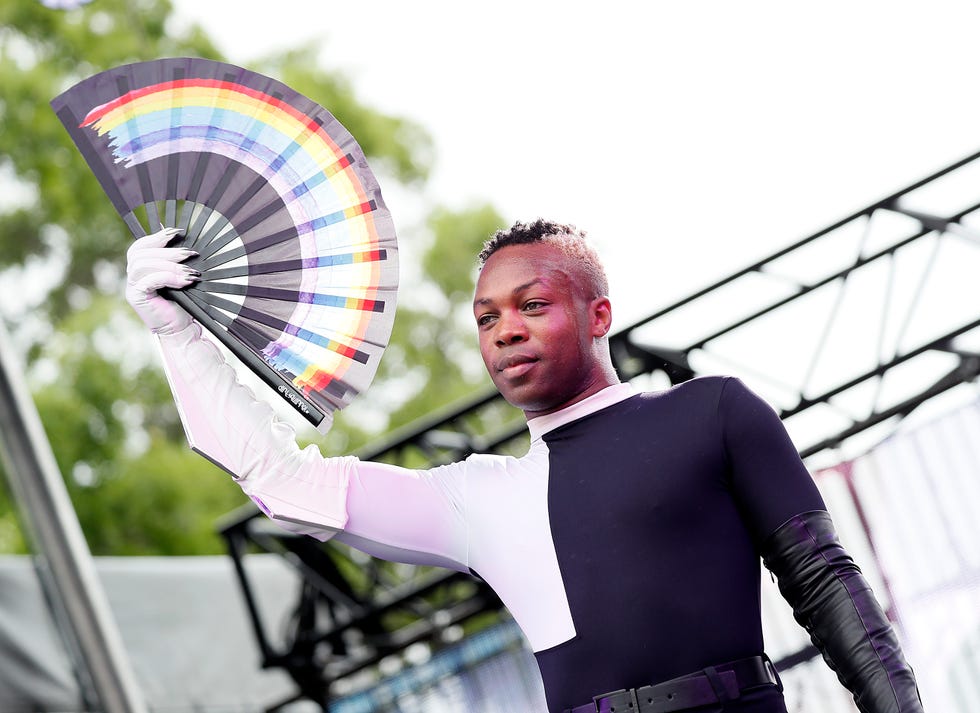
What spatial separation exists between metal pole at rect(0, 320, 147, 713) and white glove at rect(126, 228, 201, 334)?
417cm

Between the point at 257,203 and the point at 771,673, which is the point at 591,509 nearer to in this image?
the point at 771,673

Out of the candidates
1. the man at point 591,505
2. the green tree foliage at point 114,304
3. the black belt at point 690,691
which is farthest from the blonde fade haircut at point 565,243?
the green tree foliage at point 114,304

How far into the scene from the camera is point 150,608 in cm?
629

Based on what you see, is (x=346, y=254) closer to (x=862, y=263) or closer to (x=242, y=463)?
(x=242, y=463)

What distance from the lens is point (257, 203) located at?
1635mm

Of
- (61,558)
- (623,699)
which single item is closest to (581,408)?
(623,699)

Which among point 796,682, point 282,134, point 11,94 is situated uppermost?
point 11,94

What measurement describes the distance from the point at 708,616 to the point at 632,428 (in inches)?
10.4


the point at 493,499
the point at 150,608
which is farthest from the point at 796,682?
the point at 493,499

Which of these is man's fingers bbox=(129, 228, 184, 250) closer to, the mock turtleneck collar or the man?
the man

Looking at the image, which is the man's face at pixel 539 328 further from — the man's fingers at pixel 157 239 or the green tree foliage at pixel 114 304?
the green tree foliage at pixel 114 304

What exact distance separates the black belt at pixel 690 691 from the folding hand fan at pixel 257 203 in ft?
1.67

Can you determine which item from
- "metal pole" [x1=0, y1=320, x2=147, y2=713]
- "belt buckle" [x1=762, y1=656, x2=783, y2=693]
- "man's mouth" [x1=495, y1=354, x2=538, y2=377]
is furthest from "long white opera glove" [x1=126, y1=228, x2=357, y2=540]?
"metal pole" [x1=0, y1=320, x2=147, y2=713]

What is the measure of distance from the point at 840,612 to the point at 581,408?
1.37ft
